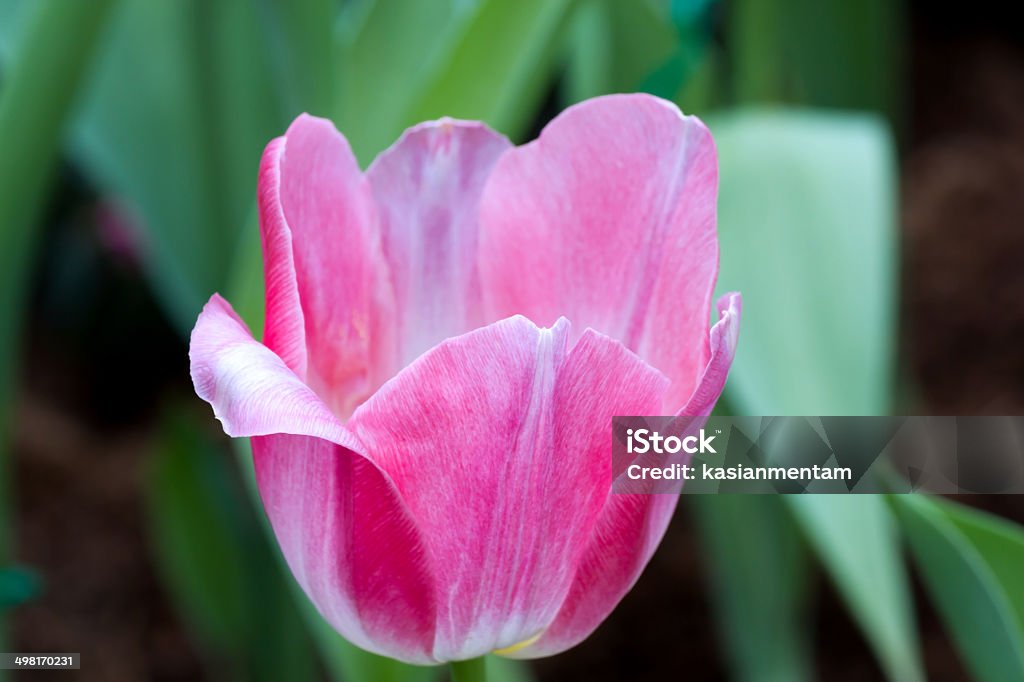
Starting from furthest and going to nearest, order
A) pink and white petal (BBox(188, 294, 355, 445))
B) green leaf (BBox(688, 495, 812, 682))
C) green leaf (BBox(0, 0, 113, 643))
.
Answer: green leaf (BBox(688, 495, 812, 682)) < green leaf (BBox(0, 0, 113, 643)) < pink and white petal (BBox(188, 294, 355, 445))

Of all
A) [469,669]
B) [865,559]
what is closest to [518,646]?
[469,669]

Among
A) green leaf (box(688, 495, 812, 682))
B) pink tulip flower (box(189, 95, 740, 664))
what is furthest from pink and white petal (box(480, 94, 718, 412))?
green leaf (box(688, 495, 812, 682))

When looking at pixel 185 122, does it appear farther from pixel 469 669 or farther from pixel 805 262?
pixel 469 669

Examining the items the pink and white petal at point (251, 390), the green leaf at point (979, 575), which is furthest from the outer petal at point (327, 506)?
the green leaf at point (979, 575)

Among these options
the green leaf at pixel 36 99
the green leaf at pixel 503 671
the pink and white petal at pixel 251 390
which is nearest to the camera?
the pink and white petal at pixel 251 390

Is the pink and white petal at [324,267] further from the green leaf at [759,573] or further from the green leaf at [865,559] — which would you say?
the green leaf at [759,573]

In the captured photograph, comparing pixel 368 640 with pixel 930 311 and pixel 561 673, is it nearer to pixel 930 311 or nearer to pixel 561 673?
pixel 561 673

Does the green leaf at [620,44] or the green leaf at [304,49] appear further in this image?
the green leaf at [620,44]

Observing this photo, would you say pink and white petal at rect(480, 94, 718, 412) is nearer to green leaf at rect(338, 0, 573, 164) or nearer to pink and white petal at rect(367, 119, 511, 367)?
pink and white petal at rect(367, 119, 511, 367)
